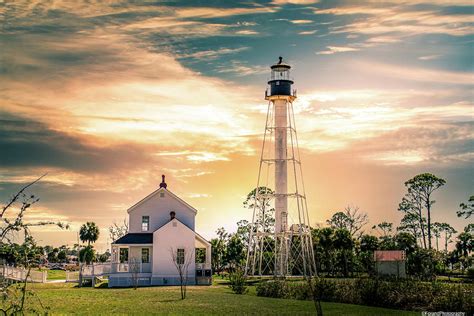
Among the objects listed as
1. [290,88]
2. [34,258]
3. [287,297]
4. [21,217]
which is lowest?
[287,297]

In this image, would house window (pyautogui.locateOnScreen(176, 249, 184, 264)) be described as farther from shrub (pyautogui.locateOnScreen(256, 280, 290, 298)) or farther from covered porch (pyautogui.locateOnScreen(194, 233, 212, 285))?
shrub (pyautogui.locateOnScreen(256, 280, 290, 298))

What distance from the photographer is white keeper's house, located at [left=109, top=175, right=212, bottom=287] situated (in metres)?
44.3

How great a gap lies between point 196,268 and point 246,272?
232 inches

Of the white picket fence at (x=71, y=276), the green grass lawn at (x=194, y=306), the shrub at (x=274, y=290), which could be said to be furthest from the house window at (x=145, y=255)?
the green grass lawn at (x=194, y=306)

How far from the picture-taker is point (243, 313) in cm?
2119

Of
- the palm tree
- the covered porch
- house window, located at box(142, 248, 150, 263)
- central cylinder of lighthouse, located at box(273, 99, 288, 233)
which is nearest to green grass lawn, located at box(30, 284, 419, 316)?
the covered porch

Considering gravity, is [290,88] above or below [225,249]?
above

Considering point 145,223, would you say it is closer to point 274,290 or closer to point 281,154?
point 281,154

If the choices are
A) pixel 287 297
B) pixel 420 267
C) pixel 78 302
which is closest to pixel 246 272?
pixel 420 267

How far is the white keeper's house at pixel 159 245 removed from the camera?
44.3m

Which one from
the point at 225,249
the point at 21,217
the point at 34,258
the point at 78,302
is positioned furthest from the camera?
the point at 225,249

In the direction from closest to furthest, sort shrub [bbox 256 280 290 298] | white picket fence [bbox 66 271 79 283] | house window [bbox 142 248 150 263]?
shrub [bbox 256 280 290 298] < house window [bbox 142 248 150 263] < white picket fence [bbox 66 271 79 283]

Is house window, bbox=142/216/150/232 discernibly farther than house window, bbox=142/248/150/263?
Yes

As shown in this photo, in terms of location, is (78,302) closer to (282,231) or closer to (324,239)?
(282,231)
